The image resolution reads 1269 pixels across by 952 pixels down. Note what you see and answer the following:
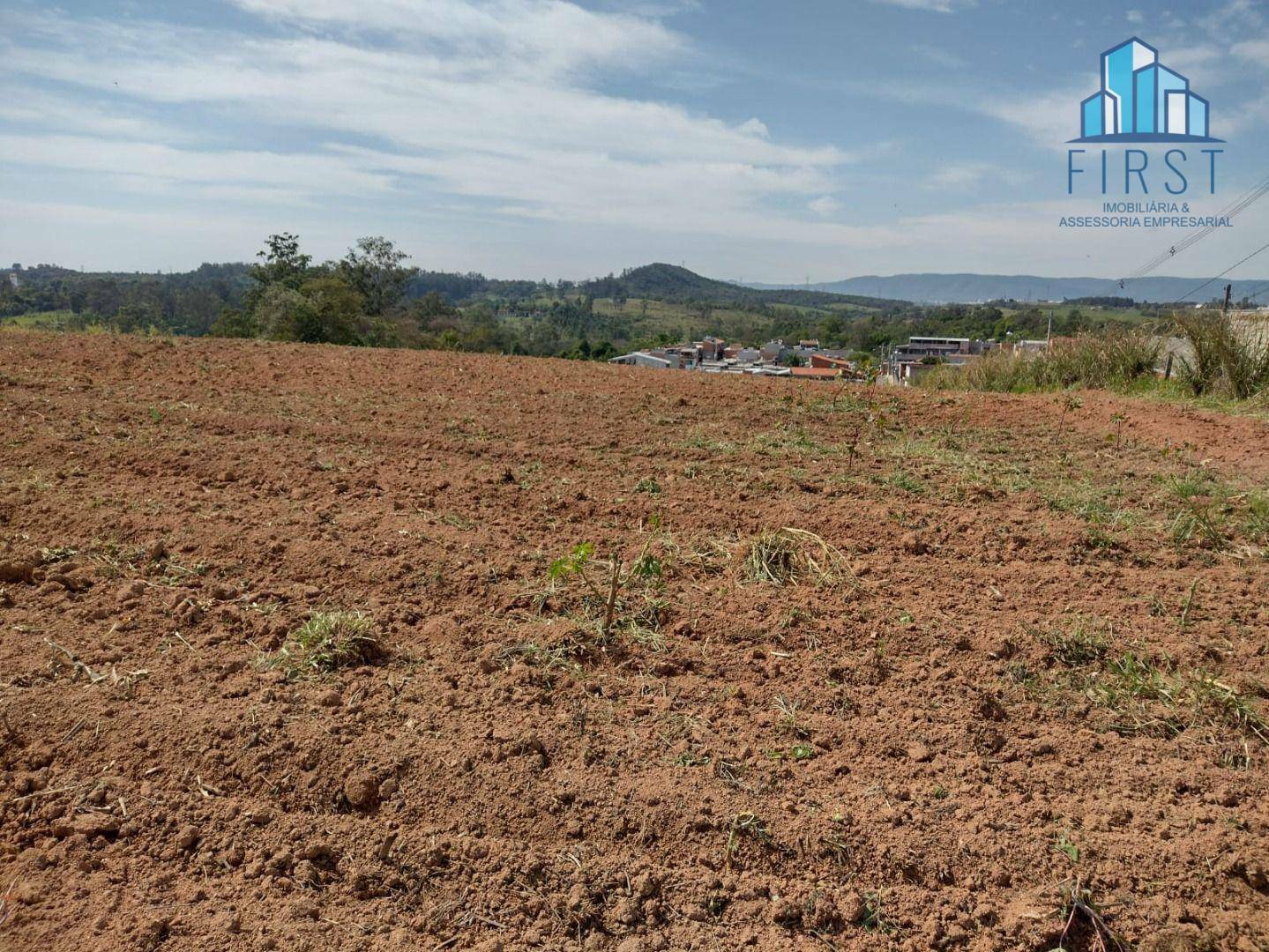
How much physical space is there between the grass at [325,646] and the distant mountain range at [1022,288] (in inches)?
669

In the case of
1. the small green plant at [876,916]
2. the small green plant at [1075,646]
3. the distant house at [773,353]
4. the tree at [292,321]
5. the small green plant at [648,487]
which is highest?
the distant house at [773,353]

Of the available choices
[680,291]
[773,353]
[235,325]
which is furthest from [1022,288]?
[235,325]

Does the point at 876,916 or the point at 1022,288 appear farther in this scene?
the point at 1022,288

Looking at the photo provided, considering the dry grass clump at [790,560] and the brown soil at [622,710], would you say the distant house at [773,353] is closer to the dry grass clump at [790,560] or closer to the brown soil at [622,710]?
the brown soil at [622,710]

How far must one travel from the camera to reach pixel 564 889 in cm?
187

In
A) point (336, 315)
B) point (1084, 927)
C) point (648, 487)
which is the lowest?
point (1084, 927)

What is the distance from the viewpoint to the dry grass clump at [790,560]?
3367 millimetres

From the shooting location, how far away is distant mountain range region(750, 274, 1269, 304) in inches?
2109

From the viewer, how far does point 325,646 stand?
270cm

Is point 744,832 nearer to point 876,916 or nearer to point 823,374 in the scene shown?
point 876,916

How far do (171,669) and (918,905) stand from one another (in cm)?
237

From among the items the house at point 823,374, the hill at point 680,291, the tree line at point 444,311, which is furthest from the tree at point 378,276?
the hill at point 680,291

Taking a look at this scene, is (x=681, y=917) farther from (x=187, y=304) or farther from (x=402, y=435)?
(x=187, y=304)

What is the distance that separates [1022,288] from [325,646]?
4653 inches
